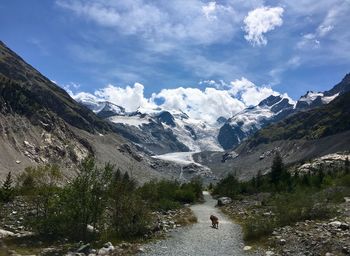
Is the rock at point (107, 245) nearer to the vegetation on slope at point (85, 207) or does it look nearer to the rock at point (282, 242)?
the vegetation on slope at point (85, 207)

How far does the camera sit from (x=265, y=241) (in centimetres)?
4038

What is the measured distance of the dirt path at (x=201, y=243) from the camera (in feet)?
124

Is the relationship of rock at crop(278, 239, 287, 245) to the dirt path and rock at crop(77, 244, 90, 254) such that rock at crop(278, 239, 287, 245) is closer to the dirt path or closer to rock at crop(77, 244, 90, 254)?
the dirt path

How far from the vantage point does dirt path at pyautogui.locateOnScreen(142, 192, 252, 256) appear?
3784 centimetres

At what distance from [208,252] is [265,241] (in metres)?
5.73

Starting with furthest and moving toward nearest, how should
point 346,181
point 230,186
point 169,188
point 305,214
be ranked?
point 230,186 < point 169,188 < point 346,181 < point 305,214

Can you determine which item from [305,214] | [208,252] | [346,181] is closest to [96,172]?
[208,252]

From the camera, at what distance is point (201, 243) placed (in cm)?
4322

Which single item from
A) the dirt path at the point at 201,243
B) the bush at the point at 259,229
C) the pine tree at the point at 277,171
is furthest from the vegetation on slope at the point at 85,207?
the pine tree at the point at 277,171

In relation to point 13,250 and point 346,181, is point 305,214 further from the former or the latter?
point 346,181

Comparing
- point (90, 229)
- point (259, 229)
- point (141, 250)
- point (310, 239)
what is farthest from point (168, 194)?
point (310, 239)

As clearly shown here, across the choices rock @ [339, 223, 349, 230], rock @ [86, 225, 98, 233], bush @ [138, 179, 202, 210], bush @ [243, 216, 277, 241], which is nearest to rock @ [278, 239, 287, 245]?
rock @ [339, 223, 349, 230]

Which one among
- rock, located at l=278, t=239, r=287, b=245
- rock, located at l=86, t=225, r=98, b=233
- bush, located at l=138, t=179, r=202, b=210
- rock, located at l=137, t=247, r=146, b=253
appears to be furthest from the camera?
bush, located at l=138, t=179, r=202, b=210

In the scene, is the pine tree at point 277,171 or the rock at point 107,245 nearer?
the rock at point 107,245
